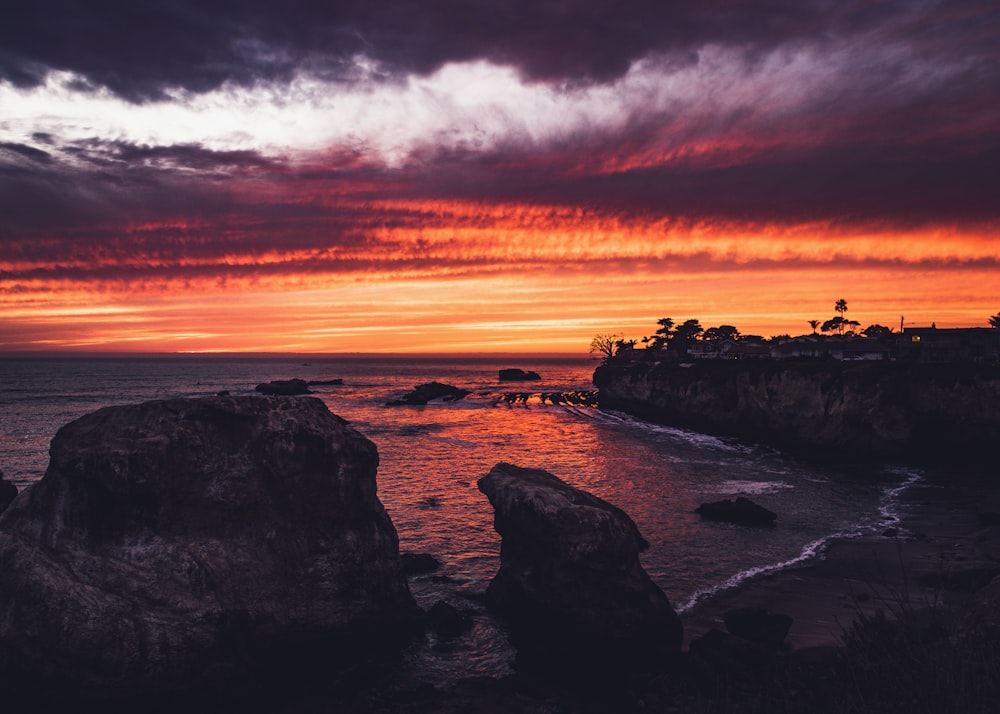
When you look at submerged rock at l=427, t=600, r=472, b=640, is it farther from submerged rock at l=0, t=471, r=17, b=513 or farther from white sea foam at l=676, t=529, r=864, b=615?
submerged rock at l=0, t=471, r=17, b=513

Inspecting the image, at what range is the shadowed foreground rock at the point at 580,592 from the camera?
14836 mm

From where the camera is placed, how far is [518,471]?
20.0 metres

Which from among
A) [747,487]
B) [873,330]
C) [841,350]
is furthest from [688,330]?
[747,487]

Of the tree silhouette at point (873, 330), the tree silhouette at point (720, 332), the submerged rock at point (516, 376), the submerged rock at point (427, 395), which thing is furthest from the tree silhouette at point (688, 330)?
the submerged rock at point (427, 395)

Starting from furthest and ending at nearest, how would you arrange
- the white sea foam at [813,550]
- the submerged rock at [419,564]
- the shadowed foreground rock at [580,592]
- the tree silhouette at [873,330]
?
the tree silhouette at [873,330] < the submerged rock at [419,564] < the white sea foam at [813,550] < the shadowed foreground rock at [580,592]

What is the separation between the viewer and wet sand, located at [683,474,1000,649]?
1655 cm

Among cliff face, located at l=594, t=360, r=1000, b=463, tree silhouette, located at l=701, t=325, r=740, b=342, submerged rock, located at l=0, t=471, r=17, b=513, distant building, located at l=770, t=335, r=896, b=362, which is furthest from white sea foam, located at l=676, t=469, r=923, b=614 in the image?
tree silhouette, located at l=701, t=325, r=740, b=342

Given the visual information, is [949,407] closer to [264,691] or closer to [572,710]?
[572,710]

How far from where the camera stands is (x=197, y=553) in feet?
44.0

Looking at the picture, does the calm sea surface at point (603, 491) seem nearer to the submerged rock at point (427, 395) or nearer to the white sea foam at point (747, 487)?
the white sea foam at point (747, 487)

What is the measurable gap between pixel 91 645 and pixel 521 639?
10149mm

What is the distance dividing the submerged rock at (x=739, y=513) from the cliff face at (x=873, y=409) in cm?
2444

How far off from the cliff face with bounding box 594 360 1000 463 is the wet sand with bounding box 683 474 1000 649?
56.4ft

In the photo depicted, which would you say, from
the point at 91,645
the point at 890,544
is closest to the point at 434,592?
the point at 91,645
